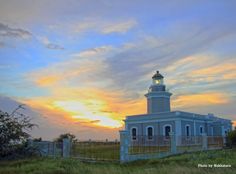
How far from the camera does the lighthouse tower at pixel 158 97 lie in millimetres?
38781

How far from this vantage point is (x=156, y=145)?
24312 mm

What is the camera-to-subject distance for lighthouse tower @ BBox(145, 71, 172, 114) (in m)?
38.8

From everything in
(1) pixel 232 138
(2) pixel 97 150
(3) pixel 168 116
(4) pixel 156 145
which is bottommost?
(2) pixel 97 150

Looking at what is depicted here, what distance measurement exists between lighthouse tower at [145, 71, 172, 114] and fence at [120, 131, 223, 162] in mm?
9420

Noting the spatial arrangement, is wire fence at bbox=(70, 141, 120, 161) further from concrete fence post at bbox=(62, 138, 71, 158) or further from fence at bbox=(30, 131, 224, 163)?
concrete fence post at bbox=(62, 138, 71, 158)

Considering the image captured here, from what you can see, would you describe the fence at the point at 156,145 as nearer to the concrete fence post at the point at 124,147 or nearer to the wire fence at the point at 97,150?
the concrete fence post at the point at 124,147

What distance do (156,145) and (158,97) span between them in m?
15.0

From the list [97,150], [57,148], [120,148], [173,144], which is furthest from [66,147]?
[173,144]

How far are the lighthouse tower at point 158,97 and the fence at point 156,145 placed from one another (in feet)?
30.9

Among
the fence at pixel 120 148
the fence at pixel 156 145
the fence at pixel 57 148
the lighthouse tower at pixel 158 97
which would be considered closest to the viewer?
the fence at pixel 156 145

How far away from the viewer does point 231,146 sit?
1208 inches

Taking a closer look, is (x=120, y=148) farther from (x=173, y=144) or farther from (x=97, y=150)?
(x=173, y=144)

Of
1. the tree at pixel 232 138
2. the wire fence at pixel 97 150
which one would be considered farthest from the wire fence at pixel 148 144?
the tree at pixel 232 138

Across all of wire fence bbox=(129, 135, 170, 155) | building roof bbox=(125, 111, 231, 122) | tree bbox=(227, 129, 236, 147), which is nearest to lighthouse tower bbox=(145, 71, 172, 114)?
building roof bbox=(125, 111, 231, 122)
